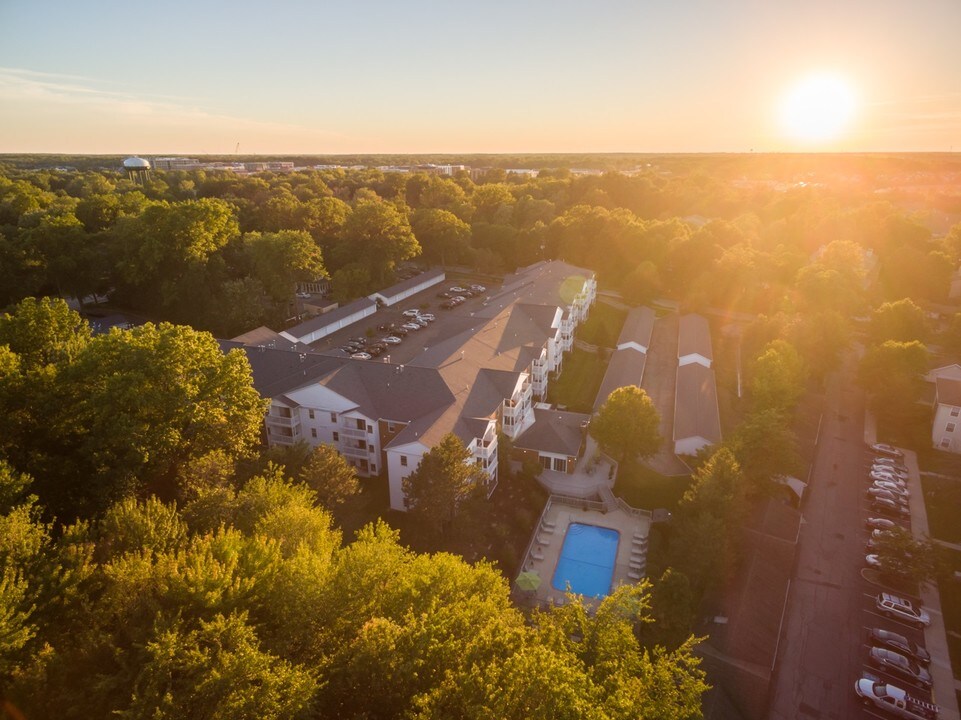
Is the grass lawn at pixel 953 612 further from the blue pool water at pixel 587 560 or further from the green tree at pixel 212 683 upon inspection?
the green tree at pixel 212 683

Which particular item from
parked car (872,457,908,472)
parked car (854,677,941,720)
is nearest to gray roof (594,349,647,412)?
parked car (872,457,908,472)

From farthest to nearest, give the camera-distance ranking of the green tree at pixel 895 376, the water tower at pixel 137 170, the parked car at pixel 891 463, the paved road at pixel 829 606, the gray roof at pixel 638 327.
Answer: the water tower at pixel 137 170 < the gray roof at pixel 638 327 < the green tree at pixel 895 376 < the parked car at pixel 891 463 < the paved road at pixel 829 606

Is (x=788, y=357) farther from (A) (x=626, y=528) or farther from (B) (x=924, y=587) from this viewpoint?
(A) (x=626, y=528)

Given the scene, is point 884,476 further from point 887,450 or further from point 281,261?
point 281,261

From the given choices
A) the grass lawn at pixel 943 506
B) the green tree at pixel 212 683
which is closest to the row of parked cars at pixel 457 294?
the grass lawn at pixel 943 506

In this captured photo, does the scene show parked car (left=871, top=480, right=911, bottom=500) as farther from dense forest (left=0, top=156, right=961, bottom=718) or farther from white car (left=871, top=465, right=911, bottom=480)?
dense forest (left=0, top=156, right=961, bottom=718)

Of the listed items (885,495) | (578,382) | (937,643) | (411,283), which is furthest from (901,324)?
(411,283)

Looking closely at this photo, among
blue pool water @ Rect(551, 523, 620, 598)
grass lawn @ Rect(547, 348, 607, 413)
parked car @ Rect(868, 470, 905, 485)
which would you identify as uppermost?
grass lawn @ Rect(547, 348, 607, 413)
